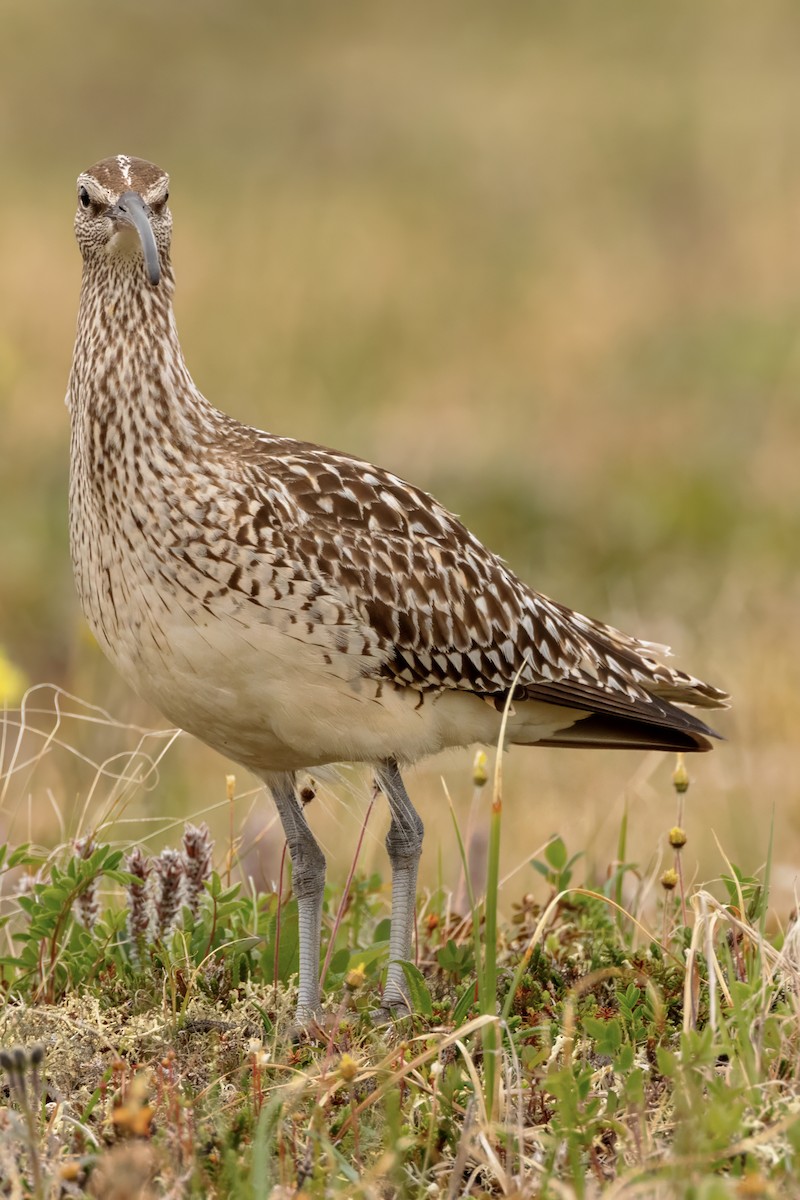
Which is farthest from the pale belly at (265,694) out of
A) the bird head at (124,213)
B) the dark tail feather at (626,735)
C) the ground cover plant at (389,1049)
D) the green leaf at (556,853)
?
the bird head at (124,213)

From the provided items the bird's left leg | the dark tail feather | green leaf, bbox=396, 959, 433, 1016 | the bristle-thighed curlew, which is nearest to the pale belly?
the bristle-thighed curlew

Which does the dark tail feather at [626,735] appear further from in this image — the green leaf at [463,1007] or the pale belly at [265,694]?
the green leaf at [463,1007]

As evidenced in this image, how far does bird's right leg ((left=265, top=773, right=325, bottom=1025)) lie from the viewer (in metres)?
5.09

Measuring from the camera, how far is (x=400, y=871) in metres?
5.67

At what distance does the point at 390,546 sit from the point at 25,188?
2029 cm

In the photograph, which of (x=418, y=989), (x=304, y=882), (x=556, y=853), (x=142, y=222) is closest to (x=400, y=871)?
(x=304, y=882)

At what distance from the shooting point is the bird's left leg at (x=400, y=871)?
200 inches

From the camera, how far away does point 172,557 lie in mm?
4922

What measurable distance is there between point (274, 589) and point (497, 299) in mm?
16280

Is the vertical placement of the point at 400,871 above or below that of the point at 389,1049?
above

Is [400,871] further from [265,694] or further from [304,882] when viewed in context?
[265,694]

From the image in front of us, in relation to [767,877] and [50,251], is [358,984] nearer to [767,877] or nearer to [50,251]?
[767,877]

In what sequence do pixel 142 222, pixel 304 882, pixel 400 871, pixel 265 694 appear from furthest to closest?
pixel 400 871
pixel 304 882
pixel 142 222
pixel 265 694

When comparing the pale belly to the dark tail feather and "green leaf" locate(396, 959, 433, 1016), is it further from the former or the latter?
the dark tail feather
